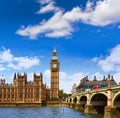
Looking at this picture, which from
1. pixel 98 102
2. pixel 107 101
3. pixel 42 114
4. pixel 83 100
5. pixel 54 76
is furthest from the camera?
pixel 54 76

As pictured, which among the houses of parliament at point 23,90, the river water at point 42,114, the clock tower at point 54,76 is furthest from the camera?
the clock tower at point 54,76

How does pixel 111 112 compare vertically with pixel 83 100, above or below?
below

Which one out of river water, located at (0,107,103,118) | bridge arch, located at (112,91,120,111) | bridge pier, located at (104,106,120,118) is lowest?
river water, located at (0,107,103,118)

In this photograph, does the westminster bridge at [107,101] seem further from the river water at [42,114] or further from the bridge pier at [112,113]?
the river water at [42,114]

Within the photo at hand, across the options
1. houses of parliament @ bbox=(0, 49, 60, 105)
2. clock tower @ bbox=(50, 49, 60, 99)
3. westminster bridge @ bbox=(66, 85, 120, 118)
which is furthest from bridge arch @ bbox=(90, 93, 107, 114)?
clock tower @ bbox=(50, 49, 60, 99)

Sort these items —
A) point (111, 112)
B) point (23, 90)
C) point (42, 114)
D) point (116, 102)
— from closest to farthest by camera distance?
point (111, 112) → point (116, 102) → point (42, 114) → point (23, 90)

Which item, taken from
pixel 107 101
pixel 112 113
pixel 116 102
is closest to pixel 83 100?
pixel 107 101

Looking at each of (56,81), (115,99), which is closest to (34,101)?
(56,81)

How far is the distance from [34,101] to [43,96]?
8.60 metres

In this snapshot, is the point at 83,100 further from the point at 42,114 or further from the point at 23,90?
the point at 23,90

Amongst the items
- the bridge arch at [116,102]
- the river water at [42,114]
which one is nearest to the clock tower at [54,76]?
the river water at [42,114]

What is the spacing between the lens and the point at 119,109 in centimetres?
5378

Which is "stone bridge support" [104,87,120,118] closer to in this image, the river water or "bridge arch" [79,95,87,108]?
the river water

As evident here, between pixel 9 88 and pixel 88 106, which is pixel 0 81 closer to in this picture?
pixel 9 88
